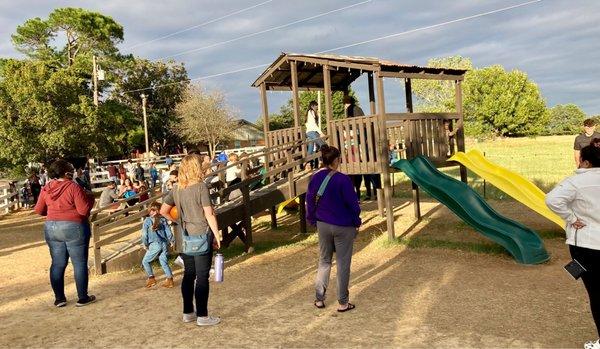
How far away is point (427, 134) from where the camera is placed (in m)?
10.8

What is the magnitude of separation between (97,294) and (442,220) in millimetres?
7582

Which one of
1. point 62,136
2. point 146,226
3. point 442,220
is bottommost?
point 442,220

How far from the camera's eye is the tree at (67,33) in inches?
1624

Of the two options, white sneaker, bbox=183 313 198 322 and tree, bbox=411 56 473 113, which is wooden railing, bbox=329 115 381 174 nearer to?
white sneaker, bbox=183 313 198 322

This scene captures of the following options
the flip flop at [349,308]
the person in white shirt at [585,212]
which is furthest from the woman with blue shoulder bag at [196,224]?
the person in white shirt at [585,212]

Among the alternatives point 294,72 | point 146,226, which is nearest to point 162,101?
point 294,72

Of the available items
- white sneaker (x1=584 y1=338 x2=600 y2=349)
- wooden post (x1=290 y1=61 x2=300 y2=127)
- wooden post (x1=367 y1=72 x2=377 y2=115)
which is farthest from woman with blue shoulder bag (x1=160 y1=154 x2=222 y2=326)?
wooden post (x1=367 y1=72 x2=377 y2=115)

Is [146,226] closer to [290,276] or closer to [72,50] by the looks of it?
[290,276]

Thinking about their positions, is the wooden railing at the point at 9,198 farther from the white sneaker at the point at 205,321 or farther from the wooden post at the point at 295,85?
the white sneaker at the point at 205,321

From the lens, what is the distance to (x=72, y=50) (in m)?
42.6

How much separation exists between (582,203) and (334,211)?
2.21 meters

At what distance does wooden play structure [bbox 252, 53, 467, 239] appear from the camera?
968 cm

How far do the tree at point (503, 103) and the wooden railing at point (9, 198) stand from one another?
6238cm

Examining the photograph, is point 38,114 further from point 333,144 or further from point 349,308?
point 349,308
